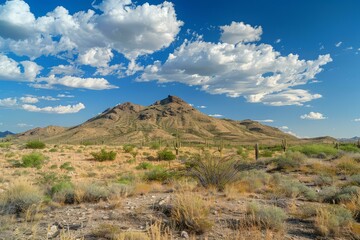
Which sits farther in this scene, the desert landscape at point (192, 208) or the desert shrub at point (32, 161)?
the desert shrub at point (32, 161)

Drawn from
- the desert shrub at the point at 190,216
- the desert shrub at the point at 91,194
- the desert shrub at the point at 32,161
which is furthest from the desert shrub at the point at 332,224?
the desert shrub at the point at 32,161

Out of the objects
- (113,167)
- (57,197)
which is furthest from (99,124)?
(57,197)

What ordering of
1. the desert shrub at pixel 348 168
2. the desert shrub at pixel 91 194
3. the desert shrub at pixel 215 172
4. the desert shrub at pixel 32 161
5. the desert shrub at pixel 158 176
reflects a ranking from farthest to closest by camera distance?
the desert shrub at pixel 32 161 → the desert shrub at pixel 348 168 → the desert shrub at pixel 158 176 → the desert shrub at pixel 215 172 → the desert shrub at pixel 91 194

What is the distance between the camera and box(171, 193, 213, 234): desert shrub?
7.33 metres

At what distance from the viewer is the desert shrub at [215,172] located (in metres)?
13.0

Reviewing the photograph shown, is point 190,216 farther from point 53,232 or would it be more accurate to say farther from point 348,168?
point 348,168

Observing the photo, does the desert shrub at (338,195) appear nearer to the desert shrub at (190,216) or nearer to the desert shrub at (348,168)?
the desert shrub at (190,216)

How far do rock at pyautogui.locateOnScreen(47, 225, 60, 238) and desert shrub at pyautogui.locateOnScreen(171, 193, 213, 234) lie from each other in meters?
2.62

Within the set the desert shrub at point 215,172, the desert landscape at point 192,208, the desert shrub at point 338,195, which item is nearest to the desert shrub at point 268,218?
the desert landscape at point 192,208

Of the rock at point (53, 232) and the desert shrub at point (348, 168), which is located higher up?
the desert shrub at point (348, 168)

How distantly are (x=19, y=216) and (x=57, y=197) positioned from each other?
188 centimetres

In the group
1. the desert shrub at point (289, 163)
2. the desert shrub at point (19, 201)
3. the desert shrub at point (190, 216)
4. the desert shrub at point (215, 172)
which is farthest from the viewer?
the desert shrub at point (289, 163)

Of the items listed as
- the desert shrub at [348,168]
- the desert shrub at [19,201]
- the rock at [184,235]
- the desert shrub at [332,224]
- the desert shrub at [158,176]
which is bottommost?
the rock at [184,235]

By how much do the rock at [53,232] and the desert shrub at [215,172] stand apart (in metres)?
6.75
